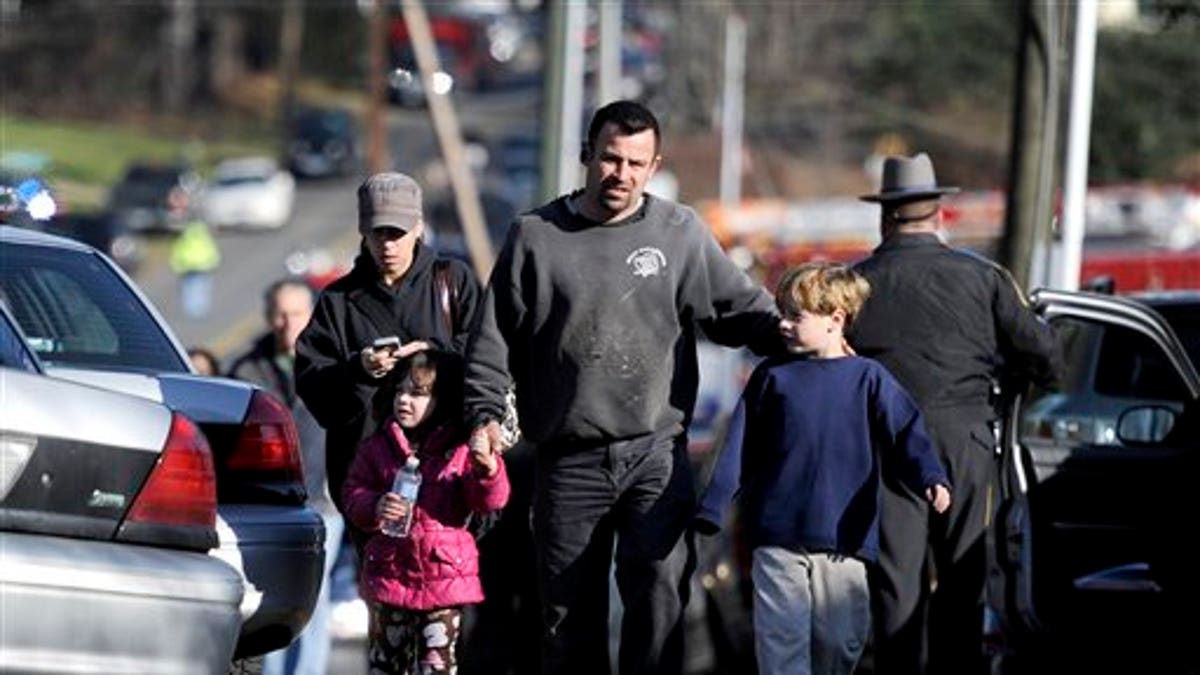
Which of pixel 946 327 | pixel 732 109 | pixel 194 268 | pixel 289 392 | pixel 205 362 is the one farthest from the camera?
pixel 732 109

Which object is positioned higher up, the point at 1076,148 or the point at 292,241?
the point at 1076,148

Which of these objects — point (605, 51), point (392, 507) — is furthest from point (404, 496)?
point (605, 51)

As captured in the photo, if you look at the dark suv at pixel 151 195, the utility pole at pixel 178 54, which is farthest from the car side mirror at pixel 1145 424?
the utility pole at pixel 178 54

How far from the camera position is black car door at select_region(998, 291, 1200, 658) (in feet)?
32.3

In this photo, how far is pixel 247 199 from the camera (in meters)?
60.8

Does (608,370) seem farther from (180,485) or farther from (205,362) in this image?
(205,362)

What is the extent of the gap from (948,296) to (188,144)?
215ft

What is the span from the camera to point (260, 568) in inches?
305

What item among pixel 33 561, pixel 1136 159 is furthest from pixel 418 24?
pixel 1136 159

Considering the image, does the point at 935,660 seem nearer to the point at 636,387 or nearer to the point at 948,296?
the point at 948,296

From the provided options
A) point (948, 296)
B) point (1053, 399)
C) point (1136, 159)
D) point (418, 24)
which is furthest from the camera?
point (1136, 159)

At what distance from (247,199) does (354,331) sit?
5281 centimetres

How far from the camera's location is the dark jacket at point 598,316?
8094 millimetres

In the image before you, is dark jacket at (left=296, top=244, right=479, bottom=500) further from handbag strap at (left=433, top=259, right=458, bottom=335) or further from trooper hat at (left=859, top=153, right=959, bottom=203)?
trooper hat at (left=859, top=153, right=959, bottom=203)
